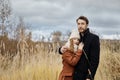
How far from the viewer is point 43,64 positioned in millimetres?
12172

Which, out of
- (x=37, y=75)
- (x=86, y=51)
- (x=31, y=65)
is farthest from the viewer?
(x=31, y=65)

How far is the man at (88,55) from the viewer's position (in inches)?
279

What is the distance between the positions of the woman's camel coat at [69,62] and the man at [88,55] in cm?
8

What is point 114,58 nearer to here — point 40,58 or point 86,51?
point 40,58

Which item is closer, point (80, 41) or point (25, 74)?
point (80, 41)

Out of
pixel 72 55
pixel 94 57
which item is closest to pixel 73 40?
pixel 72 55

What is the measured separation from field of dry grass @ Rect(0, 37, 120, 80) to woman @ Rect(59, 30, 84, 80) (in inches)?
159

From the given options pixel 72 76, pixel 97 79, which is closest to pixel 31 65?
pixel 97 79

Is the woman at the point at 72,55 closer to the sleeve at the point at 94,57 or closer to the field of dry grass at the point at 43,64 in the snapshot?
the sleeve at the point at 94,57

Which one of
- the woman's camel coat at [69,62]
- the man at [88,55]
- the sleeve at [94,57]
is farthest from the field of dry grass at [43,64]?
the sleeve at [94,57]

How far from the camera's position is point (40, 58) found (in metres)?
12.8

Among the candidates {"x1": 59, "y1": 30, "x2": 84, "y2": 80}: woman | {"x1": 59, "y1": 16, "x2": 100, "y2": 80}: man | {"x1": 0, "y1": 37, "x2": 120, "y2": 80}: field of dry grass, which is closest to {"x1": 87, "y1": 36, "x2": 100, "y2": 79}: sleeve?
{"x1": 59, "y1": 16, "x2": 100, "y2": 80}: man

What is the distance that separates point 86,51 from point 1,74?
5.81m

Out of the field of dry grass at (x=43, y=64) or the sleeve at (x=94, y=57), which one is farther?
the field of dry grass at (x=43, y=64)
